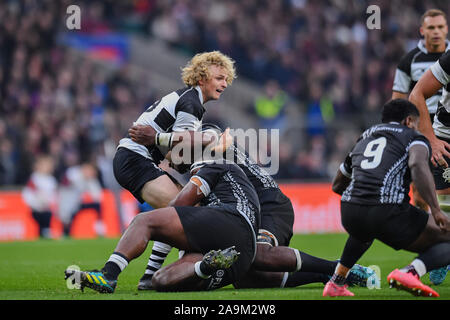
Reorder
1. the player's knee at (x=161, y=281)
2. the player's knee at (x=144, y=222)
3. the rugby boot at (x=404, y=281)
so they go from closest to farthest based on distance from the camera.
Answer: the rugby boot at (x=404, y=281)
the player's knee at (x=144, y=222)
the player's knee at (x=161, y=281)

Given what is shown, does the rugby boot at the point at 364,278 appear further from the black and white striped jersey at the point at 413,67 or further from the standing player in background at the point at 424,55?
the black and white striped jersey at the point at 413,67

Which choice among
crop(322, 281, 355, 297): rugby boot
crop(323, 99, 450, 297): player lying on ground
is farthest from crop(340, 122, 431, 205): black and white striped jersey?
crop(322, 281, 355, 297): rugby boot

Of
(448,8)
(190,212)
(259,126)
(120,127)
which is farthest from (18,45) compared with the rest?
(190,212)

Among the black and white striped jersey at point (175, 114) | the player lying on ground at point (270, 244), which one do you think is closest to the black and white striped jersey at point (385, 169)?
the player lying on ground at point (270, 244)

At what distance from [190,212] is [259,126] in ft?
44.1

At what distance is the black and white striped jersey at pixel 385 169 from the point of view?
5.69 metres

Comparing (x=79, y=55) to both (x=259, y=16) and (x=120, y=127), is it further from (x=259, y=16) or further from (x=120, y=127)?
(x=259, y=16)

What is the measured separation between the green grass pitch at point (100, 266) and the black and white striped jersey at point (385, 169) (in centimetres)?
76

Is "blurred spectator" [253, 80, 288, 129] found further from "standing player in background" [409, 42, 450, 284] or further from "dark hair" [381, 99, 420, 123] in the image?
"dark hair" [381, 99, 420, 123]

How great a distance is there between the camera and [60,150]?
16.6 metres

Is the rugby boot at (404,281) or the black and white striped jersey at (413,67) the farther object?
the black and white striped jersey at (413,67)

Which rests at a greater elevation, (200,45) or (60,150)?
(200,45)
